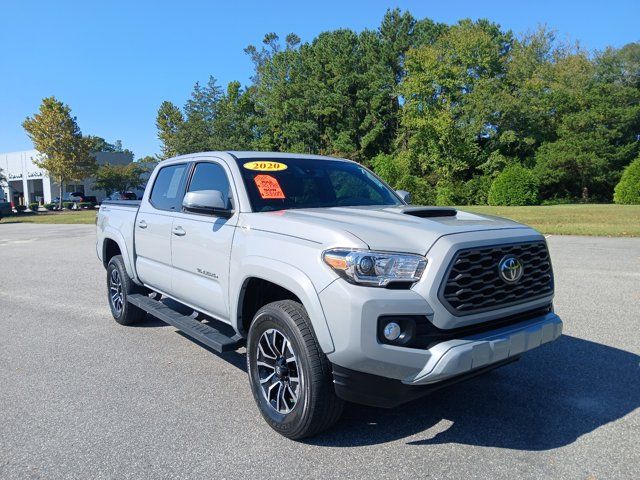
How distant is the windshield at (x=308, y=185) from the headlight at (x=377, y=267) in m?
1.26

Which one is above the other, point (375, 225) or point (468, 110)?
point (468, 110)

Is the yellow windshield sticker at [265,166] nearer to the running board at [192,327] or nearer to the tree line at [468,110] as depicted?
the running board at [192,327]

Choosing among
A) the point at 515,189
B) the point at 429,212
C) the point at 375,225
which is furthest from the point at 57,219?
the point at 375,225

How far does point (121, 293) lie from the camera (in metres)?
6.21

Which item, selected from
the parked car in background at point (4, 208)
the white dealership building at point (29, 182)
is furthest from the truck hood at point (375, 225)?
the white dealership building at point (29, 182)

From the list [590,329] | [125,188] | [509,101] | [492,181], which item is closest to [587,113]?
[509,101]

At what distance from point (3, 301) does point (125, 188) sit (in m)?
63.9

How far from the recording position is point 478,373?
3133 millimetres

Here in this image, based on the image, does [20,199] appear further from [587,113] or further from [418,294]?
[418,294]

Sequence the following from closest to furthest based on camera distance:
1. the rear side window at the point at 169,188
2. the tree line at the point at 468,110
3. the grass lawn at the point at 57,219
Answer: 1. the rear side window at the point at 169,188
2. the grass lawn at the point at 57,219
3. the tree line at the point at 468,110

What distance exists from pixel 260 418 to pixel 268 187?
182 cm

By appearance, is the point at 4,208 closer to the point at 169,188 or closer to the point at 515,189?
the point at 169,188

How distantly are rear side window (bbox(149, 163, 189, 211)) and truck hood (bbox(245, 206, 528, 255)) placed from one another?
1.60 meters

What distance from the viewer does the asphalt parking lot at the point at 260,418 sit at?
3.02m
